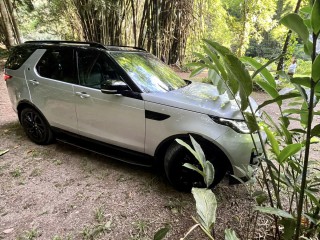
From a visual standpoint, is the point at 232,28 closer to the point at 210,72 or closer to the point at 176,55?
the point at 176,55

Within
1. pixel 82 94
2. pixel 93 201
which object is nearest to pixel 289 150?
pixel 93 201

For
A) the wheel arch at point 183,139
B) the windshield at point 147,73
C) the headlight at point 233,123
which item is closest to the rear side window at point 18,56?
the windshield at point 147,73

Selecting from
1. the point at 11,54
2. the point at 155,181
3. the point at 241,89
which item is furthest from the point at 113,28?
the point at 241,89

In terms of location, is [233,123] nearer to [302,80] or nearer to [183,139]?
[183,139]

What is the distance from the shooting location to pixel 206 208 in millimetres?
993

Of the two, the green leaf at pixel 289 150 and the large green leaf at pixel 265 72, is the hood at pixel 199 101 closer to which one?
the large green leaf at pixel 265 72

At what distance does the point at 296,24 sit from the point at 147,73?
2.17m

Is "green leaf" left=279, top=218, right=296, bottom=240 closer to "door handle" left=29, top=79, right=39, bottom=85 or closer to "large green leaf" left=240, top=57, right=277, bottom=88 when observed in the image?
"large green leaf" left=240, top=57, right=277, bottom=88

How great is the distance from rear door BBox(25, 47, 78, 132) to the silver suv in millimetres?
13

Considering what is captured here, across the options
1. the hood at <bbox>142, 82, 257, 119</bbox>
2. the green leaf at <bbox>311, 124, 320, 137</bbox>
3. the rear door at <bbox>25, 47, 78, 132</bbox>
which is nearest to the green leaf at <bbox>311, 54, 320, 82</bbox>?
the green leaf at <bbox>311, 124, 320, 137</bbox>

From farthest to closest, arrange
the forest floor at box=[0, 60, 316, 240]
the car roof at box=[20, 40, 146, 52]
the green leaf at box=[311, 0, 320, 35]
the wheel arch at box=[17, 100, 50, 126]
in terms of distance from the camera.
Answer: the wheel arch at box=[17, 100, 50, 126] → the car roof at box=[20, 40, 146, 52] → the forest floor at box=[0, 60, 316, 240] → the green leaf at box=[311, 0, 320, 35]

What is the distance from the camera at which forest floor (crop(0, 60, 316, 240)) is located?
207 cm

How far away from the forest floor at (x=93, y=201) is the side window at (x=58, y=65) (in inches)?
41.6

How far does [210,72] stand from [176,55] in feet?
27.0
